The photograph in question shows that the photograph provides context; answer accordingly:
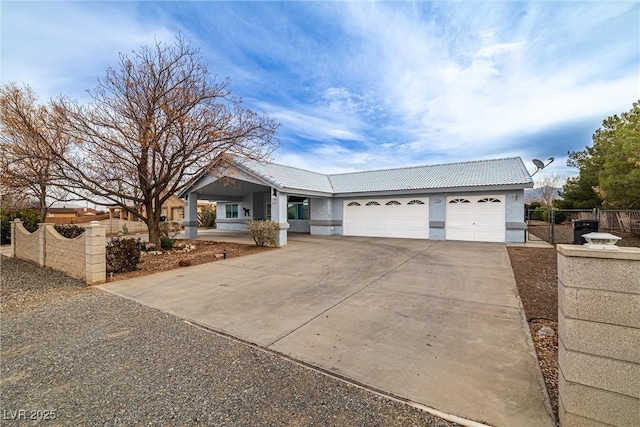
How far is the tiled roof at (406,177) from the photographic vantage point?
48.0ft

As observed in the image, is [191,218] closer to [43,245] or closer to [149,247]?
[149,247]

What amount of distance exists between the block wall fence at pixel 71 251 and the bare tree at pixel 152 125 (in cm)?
217

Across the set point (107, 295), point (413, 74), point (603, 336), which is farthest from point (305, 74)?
point (603, 336)

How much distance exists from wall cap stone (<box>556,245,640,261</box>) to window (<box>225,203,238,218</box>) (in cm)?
2413

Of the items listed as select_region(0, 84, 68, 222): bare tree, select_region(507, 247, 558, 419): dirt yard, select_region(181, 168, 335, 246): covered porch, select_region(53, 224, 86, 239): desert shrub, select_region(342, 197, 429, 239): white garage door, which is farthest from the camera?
select_region(342, 197, 429, 239): white garage door

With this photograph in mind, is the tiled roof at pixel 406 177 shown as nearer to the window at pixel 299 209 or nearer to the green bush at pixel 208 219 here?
the window at pixel 299 209

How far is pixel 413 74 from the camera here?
1229 cm

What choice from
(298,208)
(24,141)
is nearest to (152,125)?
(24,141)

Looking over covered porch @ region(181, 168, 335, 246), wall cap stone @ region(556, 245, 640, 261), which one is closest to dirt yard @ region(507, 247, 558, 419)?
wall cap stone @ region(556, 245, 640, 261)

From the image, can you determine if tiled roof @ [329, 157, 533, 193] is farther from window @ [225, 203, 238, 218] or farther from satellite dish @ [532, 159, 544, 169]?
window @ [225, 203, 238, 218]

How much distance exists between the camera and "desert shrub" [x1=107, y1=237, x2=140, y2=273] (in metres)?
A: 8.47

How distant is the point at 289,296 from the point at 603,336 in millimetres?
4963

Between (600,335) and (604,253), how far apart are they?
1.96 ft

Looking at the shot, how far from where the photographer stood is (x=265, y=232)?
13445 millimetres
